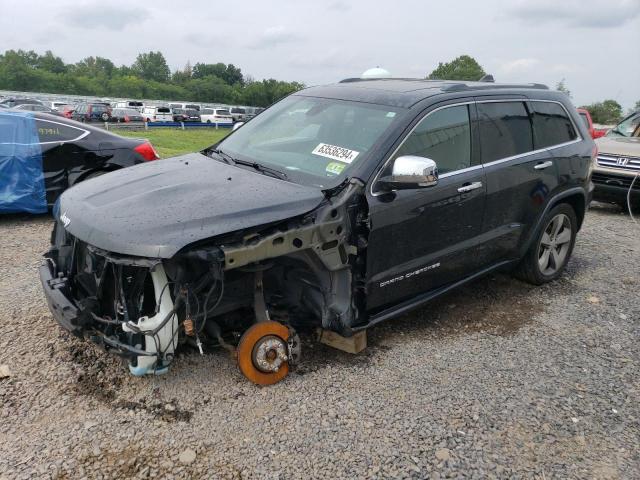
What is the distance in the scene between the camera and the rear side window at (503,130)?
4273mm

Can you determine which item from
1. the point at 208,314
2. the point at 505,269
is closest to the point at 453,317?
the point at 505,269

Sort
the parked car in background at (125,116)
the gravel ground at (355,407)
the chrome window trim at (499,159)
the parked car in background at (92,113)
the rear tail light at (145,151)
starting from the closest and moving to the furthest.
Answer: the gravel ground at (355,407) → the chrome window trim at (499,159) → the rear tail light at (145,151) → the parked car in background at (92,113) → the parked car in background at (125,116)

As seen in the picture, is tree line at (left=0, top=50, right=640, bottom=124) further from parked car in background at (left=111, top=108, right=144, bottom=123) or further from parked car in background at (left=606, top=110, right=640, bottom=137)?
parked car in background at (left=606, top=110, right=640, bottom=137)

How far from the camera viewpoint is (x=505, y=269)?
479cm

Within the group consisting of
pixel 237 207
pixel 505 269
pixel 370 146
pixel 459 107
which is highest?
pixel 459 107

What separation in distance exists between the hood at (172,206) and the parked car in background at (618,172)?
6.77m

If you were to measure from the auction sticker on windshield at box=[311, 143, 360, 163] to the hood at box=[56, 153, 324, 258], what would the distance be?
0.36 m

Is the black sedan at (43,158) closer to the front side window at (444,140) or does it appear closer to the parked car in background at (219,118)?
the front side window at (444,140)

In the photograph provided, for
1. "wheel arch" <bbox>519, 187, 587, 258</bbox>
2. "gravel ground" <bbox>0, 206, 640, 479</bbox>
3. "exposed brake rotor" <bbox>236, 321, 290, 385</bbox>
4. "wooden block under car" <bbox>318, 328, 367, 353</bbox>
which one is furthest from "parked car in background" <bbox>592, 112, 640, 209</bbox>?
"exposed brake rotor" <bbox>236, 321, 290, 385</bbox>

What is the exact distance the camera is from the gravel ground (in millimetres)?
2768

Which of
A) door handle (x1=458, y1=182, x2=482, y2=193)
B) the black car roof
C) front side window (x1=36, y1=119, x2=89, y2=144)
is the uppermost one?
the black car roof

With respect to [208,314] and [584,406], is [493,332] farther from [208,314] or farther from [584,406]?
[208,314]

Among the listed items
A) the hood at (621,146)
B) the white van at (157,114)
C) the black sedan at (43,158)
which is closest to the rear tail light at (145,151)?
the black sedan at (43,158)

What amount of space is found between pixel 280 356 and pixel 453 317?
5.92 ft
